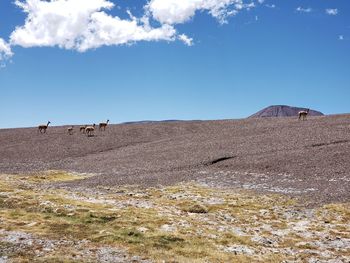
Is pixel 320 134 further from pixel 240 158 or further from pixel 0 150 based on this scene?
pixel 0 150

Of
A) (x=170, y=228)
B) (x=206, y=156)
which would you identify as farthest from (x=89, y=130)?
(x=170, y=228)

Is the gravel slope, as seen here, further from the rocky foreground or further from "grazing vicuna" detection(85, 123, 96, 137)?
the rocky foreground

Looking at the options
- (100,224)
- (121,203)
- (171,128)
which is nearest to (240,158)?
(121,203)

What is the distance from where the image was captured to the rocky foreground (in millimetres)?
20141

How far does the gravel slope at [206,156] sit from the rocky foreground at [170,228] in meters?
6.77

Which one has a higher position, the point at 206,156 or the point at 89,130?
the point at 89,130

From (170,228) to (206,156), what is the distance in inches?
1550

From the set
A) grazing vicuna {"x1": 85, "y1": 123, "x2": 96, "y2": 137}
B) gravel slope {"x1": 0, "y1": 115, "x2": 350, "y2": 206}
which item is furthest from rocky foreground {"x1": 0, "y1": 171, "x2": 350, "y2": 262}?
grazing vicuna {"x1": 85, "y1": 123, "x2": 96, "y2": 137}

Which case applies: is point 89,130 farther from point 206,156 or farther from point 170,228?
point 170,228

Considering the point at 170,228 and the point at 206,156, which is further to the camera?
the point at 206,156

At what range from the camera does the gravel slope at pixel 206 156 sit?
4462 centimetres

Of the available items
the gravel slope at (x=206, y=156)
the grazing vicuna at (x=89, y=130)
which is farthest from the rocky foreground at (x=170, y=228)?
the grazing vicuna at (x=89, y=130)

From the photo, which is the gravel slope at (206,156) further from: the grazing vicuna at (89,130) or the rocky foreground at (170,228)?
the rocky foreground at (170,228)

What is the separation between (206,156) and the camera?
63875 mm
